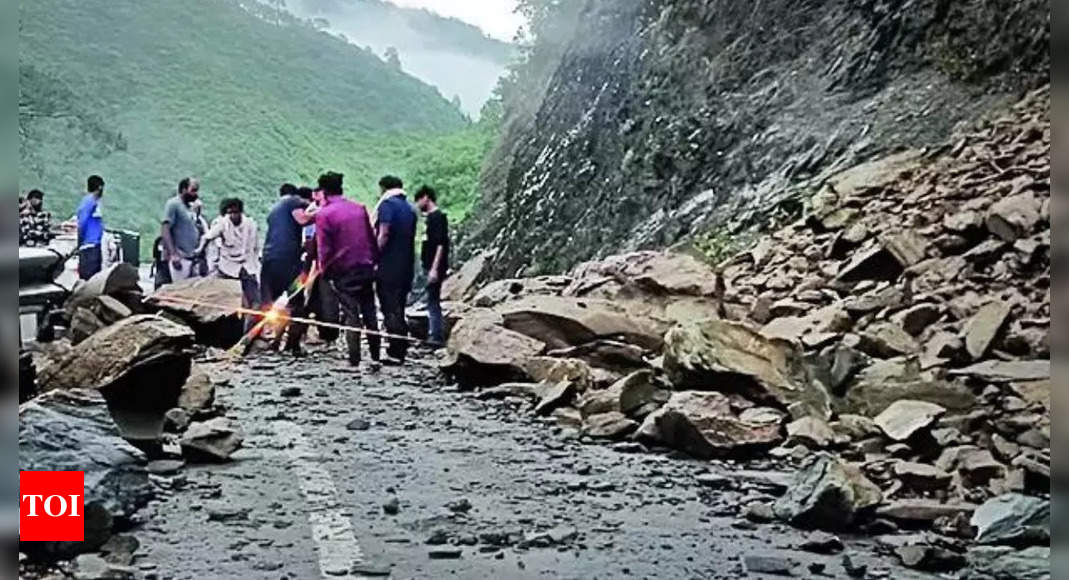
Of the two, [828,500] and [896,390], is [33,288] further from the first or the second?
[896,390]

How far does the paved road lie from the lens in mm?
4379

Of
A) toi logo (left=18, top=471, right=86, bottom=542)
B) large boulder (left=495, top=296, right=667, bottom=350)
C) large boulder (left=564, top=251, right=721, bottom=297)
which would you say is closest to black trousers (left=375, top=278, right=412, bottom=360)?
large boulder (left=495, top=296, right=667, bottom=350)

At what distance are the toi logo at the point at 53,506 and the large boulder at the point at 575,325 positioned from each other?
17.2 feet

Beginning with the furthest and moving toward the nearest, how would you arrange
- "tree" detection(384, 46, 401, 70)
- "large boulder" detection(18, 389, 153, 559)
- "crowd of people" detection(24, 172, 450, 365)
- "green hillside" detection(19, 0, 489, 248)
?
"tree" detection(384, 46, 401, 70), "green hillside" detection(19, 0, 489, 248), "crowd of people" detection(24, 172, 450, 365), "large boulder" detection(18, 389, 153, 559)

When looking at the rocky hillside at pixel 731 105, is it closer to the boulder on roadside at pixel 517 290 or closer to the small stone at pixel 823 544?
the boulder on roadside at pixel 517 290

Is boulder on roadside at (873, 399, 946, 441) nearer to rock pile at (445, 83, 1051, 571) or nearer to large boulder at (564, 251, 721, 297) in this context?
rock pile at (445, 83, 1051, 571)

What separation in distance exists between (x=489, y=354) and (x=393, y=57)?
136ft

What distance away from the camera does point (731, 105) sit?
45.1ft

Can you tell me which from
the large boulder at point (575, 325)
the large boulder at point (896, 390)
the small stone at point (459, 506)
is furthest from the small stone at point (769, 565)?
the large boulder at point (575, 325)

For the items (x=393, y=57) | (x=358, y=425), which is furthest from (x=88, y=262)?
(x=393, y=57)

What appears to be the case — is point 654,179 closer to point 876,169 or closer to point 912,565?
point 876,169

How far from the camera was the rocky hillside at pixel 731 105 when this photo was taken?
35.7 feet

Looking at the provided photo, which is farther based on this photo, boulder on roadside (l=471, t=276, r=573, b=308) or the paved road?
boulder on roadside (l=471, t=276, r=573, b=308)

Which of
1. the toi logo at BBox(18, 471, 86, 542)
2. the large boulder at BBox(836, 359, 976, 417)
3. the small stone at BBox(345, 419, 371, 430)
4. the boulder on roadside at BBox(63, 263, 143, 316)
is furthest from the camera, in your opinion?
the boulder on roadside at BBox(63, 263, 143, 316)
